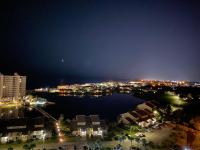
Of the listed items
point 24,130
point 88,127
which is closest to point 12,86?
point 24,130

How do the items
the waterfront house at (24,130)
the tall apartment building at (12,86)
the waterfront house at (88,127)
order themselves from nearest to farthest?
the waterfront house at (24,130), the waterfront house at (88,127), the tall apartment building at (12,86)

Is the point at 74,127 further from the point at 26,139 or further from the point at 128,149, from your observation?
the point at 128,149

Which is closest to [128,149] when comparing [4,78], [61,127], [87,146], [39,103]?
[87,146]

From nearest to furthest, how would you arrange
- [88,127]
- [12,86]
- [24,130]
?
1. [24,130]
2. [88,127]
3. [12,86]

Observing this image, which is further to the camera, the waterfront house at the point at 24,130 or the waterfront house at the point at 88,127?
the waterfront house at the point at 88,127

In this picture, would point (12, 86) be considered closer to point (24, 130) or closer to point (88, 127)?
point (24, 130)

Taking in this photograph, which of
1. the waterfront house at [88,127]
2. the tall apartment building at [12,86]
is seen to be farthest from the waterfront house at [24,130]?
the tall apartment building at [12,86]

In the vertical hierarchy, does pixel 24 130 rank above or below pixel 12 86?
below

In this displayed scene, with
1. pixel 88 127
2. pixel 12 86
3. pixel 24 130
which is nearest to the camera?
pixel 24 130

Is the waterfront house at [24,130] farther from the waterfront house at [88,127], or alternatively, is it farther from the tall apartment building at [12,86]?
the tall apartment building at [12,86]

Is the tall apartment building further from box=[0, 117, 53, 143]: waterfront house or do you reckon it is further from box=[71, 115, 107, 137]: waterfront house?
box=[71, 115, 107, 137]: waterfront house
